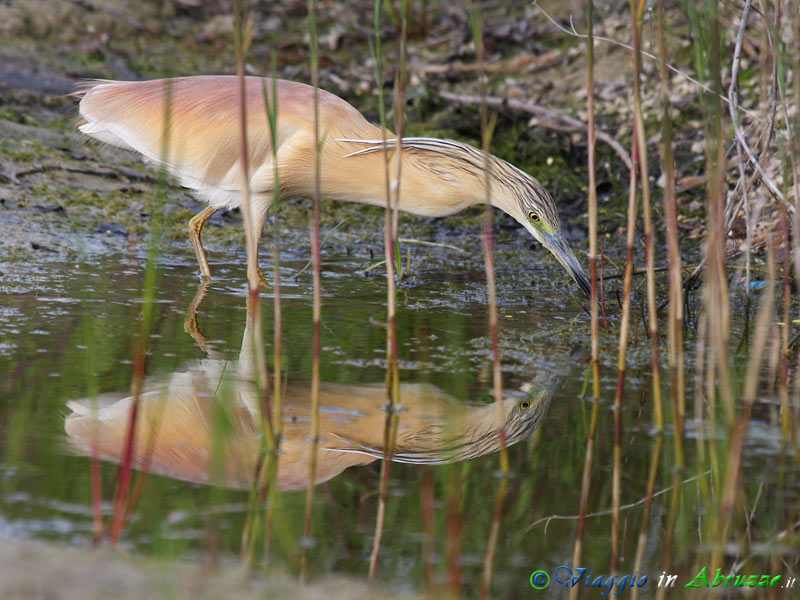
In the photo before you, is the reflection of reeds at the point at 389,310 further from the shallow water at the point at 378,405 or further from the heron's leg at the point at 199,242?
the heron's leg at the point at 199,242

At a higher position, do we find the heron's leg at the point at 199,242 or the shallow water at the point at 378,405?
the heron's leg at the point at 199,242

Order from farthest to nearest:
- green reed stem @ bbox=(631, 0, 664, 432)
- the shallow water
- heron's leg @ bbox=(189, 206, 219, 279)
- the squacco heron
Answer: heron's leg @ bbox=(189, 206, 219, 279) → the squacco heron → green reed stem @ bbox=(631, 0, 664, 432) → the shallow water

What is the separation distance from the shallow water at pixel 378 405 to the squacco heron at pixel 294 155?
14.8 inches

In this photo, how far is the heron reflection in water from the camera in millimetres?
2434

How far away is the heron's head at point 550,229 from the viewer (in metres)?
4.06

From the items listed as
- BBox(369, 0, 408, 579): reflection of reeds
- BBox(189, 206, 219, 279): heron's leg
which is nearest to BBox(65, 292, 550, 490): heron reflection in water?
BBox(369, 0, 408, 579): reflection of reeds

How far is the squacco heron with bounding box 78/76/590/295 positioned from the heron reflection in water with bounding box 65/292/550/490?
1.31 m

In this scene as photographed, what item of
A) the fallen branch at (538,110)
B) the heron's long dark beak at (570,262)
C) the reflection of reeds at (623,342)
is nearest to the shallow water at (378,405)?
the reflection of reeds at (623,342)

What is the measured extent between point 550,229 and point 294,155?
1.11 meters

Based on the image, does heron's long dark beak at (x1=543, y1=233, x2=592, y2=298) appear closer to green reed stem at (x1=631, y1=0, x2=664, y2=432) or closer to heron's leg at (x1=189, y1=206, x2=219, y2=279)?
green reed stem at (x1=631, y1=0, x2=664, y2=432)

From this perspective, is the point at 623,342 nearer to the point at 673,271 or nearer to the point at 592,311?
the point at 592,311

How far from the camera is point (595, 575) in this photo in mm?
2029

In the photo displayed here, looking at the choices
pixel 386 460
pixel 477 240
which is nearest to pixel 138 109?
pixel 477 240

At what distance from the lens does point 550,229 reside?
414cm
